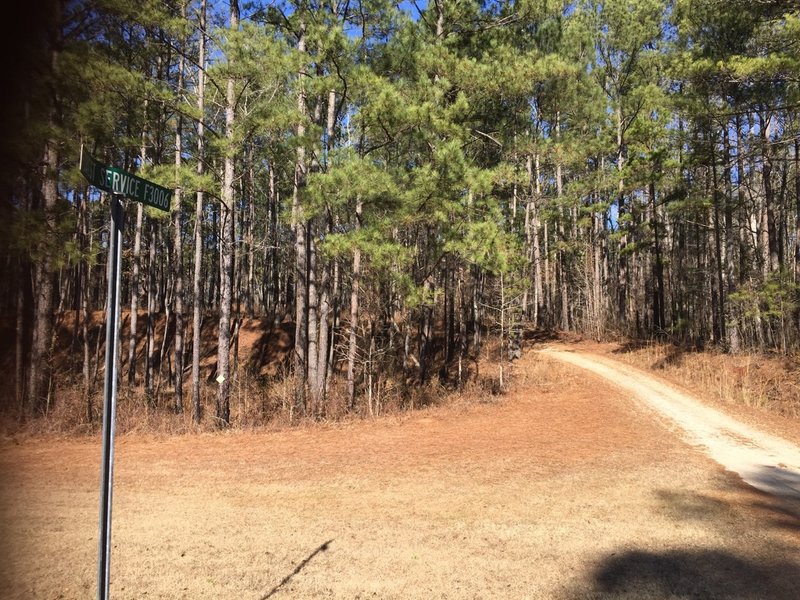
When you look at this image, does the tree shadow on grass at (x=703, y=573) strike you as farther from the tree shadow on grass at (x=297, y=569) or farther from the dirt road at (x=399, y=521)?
the tree shadow on grass at (x=297, y=569)

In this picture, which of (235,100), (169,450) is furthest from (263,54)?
(169,450)

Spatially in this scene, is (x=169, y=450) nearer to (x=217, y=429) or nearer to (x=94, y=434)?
(x=217, y=429)

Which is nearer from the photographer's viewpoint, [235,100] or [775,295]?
[235,100]

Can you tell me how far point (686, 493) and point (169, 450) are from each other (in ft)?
Answer: 27.9

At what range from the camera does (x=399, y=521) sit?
17.7ft

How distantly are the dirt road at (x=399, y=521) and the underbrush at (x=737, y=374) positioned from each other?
18.2 ft

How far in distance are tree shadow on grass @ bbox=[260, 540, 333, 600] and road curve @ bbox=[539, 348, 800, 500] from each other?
19.5 ft

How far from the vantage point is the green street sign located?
2.45 meters

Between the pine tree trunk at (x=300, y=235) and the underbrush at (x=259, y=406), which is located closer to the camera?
the underbrush at (x=259, y=406)

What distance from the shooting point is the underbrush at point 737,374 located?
1301 cm

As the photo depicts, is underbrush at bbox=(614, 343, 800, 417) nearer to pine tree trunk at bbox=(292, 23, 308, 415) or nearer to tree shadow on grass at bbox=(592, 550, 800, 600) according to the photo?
tree shadow on grass at bbox=(592, 550, 800, 600)

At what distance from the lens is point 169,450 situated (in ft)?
29.7

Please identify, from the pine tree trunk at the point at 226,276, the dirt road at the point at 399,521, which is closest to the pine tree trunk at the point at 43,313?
the dirt road at the point at 399,521

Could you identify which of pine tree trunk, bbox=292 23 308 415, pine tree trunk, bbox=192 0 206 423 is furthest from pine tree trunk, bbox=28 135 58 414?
pine tree trunk, bbox=292 23 308 415
